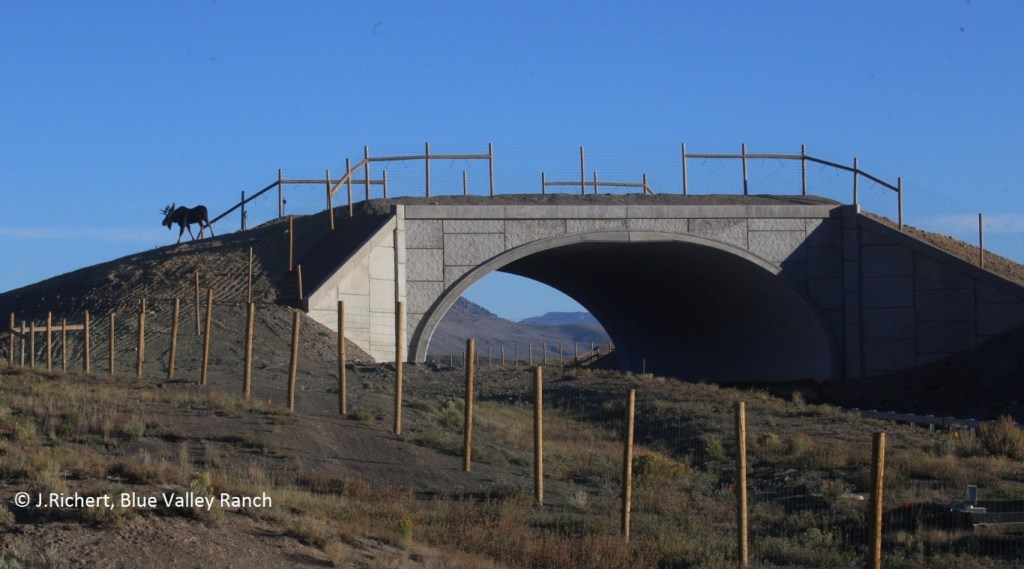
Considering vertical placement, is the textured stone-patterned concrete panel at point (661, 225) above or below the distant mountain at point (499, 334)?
above

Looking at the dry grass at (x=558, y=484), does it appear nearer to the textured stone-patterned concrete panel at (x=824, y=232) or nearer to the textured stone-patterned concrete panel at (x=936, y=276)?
the textured stone-patterned concrete panel at (x=936, y=276)

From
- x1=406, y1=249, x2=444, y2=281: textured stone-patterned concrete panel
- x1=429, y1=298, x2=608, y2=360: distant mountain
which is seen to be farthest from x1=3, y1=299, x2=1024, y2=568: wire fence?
x1=429, y1=298, x2=608, y2=360: distant mountain

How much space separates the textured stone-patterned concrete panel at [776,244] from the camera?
37812 mm

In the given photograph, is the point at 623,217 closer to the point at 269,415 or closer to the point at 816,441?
the point at 816,441

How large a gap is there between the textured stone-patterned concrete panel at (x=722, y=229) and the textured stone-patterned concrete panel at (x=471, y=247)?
224 inches

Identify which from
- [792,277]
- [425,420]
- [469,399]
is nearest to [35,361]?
[425,420]

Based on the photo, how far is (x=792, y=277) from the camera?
3797 centimetres

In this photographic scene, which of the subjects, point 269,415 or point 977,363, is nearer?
point 269,415

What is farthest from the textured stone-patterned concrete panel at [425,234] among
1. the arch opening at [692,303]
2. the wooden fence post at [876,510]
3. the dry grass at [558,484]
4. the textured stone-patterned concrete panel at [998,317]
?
the wooden fence post at [876,510]

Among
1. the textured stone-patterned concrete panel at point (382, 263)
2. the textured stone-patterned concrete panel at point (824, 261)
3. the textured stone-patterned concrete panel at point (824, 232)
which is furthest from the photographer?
the textured stone-patterned concrete panel at point (824, 232)

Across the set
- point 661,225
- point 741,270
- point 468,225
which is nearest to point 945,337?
point 741,270

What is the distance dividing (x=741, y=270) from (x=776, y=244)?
1.34 meters

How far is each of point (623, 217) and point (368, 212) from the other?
7751 mm

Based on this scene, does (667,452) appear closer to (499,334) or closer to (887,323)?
(887,323)
